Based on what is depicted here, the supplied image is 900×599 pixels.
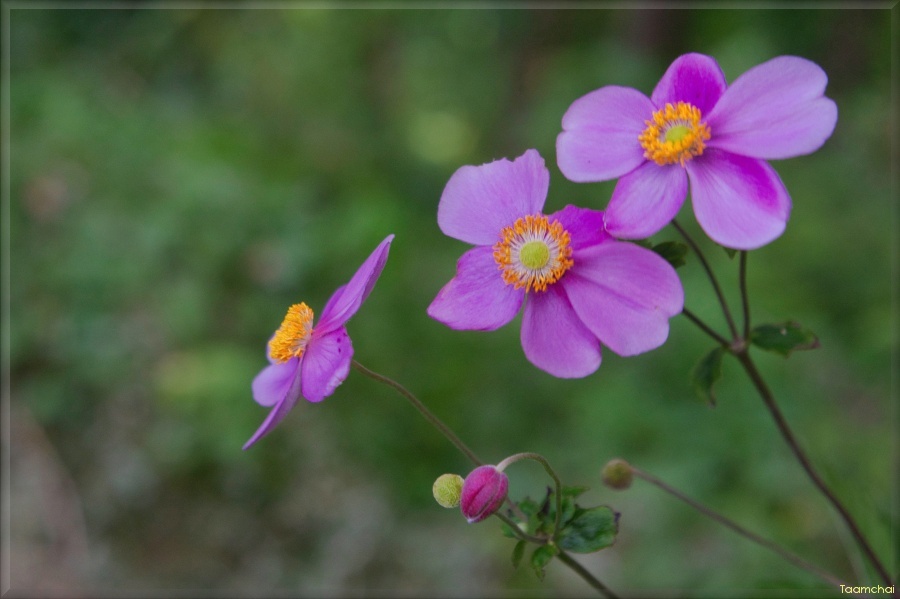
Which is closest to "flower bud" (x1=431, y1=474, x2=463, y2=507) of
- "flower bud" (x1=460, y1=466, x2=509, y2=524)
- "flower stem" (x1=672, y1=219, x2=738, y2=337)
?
"flower bud" (x1=460, y1=466, x2=509, y2=524)

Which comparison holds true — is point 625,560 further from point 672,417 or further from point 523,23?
point 523,23

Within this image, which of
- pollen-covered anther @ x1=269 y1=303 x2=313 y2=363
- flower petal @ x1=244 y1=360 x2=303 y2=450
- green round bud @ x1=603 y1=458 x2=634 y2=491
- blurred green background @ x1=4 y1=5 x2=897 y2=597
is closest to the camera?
flower petal @ x1=244 y1=360 x2=303 y2=450

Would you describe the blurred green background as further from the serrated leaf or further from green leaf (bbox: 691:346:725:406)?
the serrated leaf

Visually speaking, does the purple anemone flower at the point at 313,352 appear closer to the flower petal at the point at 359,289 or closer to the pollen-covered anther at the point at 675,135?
the flower petal at the point at 359,289

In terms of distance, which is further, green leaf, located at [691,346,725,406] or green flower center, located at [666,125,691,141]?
green leaf, located at [691,346,725,406]

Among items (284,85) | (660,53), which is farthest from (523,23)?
(284,85)

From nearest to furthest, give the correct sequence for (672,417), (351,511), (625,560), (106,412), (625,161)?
(625,161)
(625,560)
(672,417)
(351,511)
(106,412)
